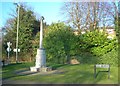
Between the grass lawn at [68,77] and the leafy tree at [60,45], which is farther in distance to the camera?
the leafy tree at [60,45]

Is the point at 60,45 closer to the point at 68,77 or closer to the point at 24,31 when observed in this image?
the point at 24,31

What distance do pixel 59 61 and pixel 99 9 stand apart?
10.1 m

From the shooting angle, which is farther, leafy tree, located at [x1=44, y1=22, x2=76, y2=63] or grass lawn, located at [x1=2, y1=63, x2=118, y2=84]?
leafy tree, located at [x1=44, y1=22, x2=76, y2=63]

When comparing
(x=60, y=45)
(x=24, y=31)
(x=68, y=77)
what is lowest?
(x=68, y=77)

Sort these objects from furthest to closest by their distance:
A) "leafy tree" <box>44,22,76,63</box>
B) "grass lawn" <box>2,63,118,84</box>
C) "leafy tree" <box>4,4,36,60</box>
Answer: "leafy tree" <box>4,4,36,60</box> < "leafy tree" <box>44,22,76,63</box> < "grass lawn" <box>2,63,118,84</box>

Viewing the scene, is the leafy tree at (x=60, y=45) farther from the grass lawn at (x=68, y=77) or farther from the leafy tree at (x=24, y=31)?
the grass lawn at (x=68, y=77)

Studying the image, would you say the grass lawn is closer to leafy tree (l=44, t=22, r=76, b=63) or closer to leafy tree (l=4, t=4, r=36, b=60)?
leafy tree (l=44, t=22, r=76, b=63)

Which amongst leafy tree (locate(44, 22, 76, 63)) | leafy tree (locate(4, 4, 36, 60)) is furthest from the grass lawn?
leafy tree (locate(4, 4, 36, 60))

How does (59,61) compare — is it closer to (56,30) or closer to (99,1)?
(56,30)

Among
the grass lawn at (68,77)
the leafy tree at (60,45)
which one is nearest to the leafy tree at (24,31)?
the leafy tree at (60,45)

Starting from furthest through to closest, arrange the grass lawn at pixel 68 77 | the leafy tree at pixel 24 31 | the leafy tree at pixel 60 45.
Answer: the leafy tree at pixel 24 31 → the leafy tree at pixel 60 45 → the grass lawn at pixel 68 77

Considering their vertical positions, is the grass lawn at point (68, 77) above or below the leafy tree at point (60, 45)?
below

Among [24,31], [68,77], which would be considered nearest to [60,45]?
[24,31]

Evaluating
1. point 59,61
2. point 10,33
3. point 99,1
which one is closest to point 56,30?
point 59,61
